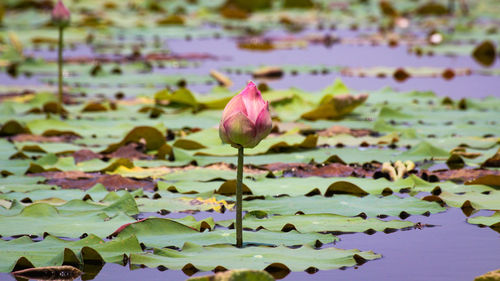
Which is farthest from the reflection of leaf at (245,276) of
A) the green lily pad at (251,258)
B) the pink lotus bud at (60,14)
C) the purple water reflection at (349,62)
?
the purple water reflection at (349,62)

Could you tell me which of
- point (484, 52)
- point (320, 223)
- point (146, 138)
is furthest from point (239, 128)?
point (484, 52)

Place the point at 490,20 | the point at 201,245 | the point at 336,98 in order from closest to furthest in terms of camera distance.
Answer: the point at 201,245
the point at 336,98
the point at 490,20

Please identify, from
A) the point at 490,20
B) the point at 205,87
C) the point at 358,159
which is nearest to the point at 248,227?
the point at 358,159

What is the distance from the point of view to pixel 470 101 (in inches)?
202

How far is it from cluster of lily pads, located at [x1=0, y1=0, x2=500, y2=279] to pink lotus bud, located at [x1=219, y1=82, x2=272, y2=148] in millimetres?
302

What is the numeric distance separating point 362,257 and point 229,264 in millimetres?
362

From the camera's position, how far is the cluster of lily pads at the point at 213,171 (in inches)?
99.9

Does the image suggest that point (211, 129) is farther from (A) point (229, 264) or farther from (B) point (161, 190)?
(A) point (229, 264)

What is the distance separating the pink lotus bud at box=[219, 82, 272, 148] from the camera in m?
2.37

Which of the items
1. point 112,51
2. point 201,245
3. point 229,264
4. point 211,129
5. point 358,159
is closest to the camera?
point 229,264

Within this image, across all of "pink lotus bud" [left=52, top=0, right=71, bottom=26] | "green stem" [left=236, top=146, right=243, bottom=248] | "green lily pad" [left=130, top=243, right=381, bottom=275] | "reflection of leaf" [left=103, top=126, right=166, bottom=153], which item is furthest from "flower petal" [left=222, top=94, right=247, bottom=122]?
"pink lotus bud" [left=52, top=0, right=71, bottom=26]

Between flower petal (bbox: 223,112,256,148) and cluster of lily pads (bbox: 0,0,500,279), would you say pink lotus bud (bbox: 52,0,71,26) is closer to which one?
cluster of lily pads (bbox: 0,0,500,279)

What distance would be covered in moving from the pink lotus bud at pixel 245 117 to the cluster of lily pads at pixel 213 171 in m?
0.30

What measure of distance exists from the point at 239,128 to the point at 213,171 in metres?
1.27
